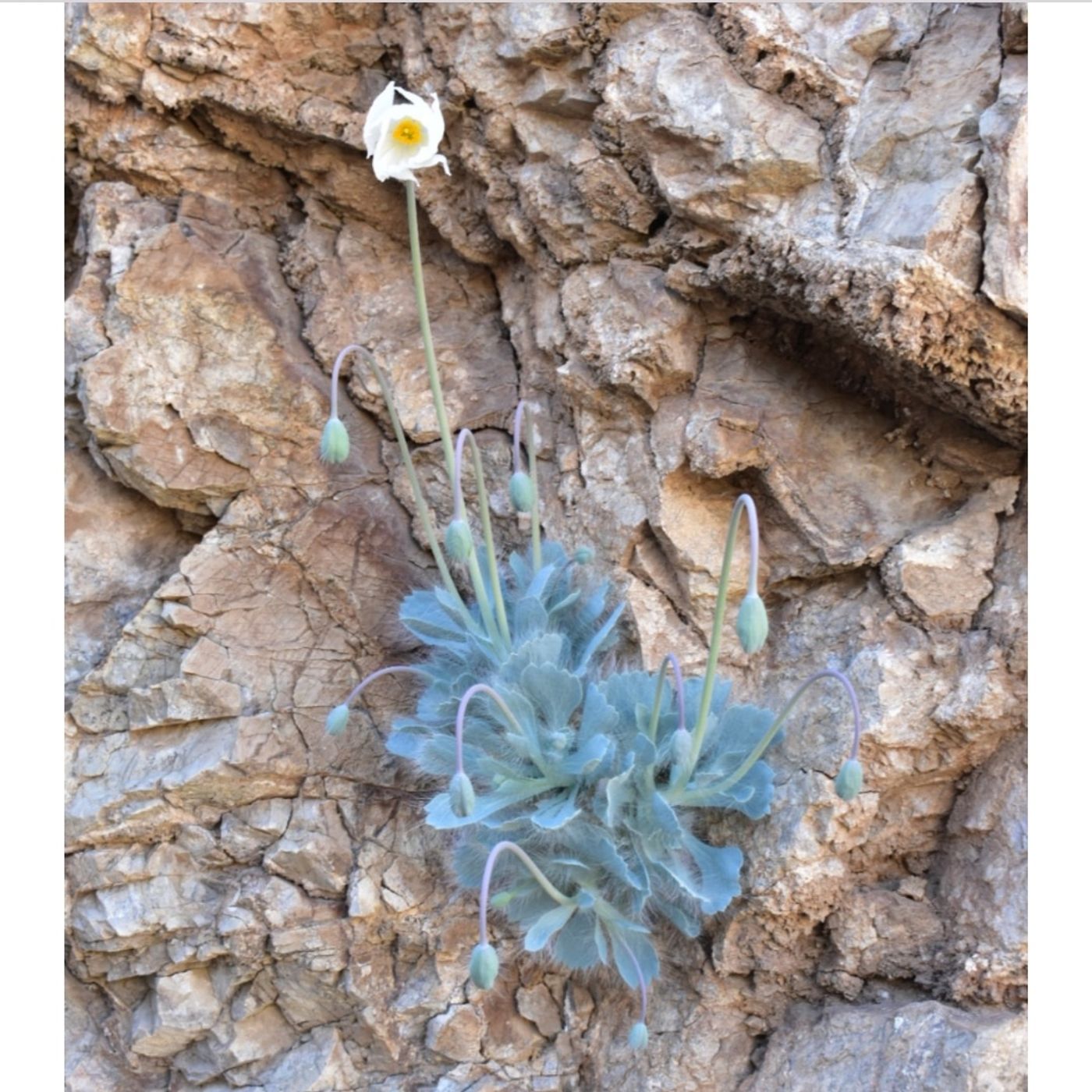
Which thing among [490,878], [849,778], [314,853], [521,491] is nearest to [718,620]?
[849,778]

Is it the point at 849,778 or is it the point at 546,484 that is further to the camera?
the point at 546,484

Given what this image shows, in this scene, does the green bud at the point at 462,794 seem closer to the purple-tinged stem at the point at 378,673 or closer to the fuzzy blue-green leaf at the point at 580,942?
the purple-tinged stem at the point at 378,673

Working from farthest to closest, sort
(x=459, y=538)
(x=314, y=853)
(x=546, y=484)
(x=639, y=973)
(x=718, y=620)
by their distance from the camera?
(x=546, y=484), (x=314, y=853), (x=639, y=973), (x=459, y=538), (x=718, y=620)

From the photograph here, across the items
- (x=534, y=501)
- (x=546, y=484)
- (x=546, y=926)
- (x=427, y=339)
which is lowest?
(x=546, y=926)

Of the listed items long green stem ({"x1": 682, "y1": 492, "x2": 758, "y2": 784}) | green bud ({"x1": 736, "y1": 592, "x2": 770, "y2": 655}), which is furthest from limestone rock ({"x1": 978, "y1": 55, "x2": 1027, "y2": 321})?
green bud ({"x1": 736, "y1": 592, "x2": 770, "y2": 655})

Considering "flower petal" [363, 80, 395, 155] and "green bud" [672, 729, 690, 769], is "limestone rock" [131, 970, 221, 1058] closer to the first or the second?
"green bud" [672, 729, 690, 769]

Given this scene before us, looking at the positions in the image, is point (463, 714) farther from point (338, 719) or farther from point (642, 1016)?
point (642, 1016)
